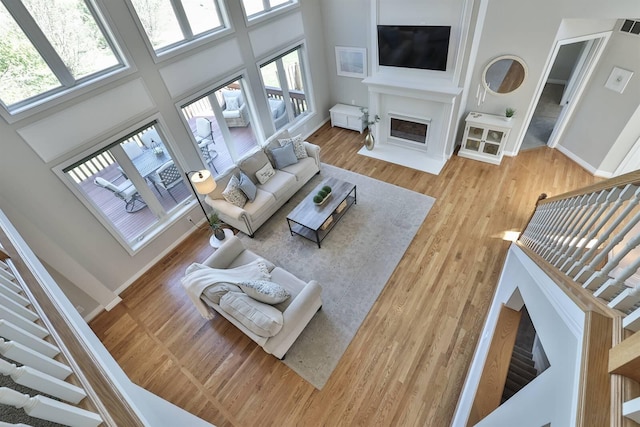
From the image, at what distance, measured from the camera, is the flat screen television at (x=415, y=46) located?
14.6 feet

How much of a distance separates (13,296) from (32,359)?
0.55 m

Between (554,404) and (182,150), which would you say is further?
(182,150)

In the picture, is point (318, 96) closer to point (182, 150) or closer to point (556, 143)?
point (182, 150)

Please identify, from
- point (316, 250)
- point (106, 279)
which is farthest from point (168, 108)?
point (316, 250)

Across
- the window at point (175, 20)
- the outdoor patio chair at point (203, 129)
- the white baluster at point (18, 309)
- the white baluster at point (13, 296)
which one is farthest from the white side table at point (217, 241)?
the white baluster at point (18, 309)

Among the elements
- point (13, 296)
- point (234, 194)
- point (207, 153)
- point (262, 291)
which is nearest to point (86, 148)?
point (234, 194)

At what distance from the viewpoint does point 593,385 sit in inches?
37.0

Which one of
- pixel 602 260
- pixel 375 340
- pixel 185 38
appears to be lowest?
pixel 375 340

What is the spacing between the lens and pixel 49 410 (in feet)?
2.14

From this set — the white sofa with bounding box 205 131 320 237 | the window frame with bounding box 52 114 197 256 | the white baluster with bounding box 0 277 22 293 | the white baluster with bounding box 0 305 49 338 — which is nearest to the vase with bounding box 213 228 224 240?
the white sofa with bounding box 205 131 320 237

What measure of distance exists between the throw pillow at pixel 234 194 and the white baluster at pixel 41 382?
3.78m

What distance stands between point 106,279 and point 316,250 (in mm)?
2891

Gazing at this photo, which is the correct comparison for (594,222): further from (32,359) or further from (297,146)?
(297,146)

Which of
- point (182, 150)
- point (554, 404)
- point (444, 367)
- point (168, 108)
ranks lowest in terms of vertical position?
point (444, 367)
